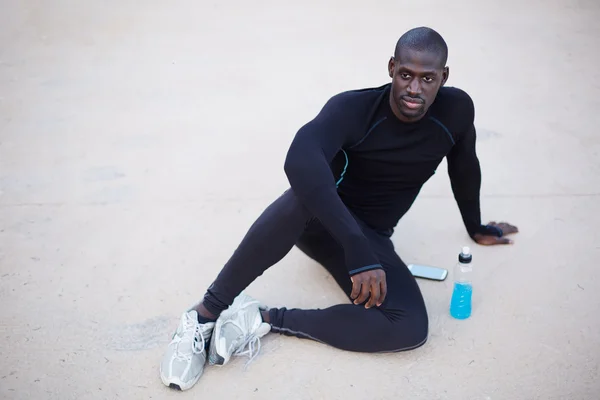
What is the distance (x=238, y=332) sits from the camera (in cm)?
260

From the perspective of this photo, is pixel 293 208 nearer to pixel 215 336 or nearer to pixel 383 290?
pixel 383 290

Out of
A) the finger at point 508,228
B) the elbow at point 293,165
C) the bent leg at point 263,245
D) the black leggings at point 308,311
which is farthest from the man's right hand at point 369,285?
the finger at point 508,228

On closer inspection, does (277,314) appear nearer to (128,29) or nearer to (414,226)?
(414,226)

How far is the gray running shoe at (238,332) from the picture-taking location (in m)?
2.54

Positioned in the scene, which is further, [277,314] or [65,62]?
[65,62]

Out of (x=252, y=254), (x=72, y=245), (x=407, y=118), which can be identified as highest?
(x=407, y=118)

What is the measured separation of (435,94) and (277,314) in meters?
1.06

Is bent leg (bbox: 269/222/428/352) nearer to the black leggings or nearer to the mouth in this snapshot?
the black leggings

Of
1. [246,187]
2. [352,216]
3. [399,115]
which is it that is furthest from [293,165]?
[246,187]

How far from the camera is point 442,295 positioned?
2943 millimetres

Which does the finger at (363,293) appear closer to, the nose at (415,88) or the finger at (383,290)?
the finger at (383,290)

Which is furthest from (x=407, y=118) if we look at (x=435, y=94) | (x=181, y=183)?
(x=181, y=183)

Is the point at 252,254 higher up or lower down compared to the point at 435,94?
lower down

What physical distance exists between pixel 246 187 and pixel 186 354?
4.73 ft
